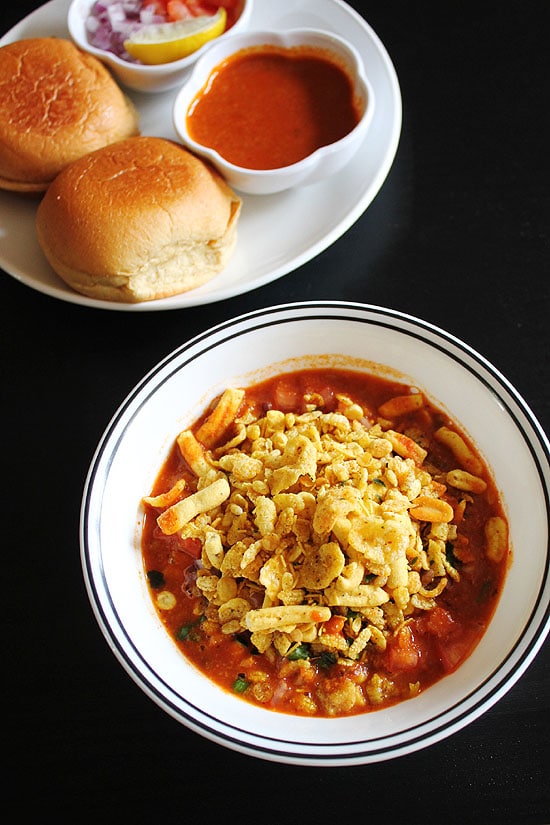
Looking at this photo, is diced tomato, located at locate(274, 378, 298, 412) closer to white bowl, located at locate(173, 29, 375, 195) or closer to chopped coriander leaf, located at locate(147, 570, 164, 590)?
chopped coriander leaf, located at locate(147, 570, 164, 590)

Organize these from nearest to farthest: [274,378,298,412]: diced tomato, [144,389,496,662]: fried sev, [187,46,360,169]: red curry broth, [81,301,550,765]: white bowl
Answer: [81,301,550,765]: white bowl
[144,389,496,662]: fried sev
[274,378,298,412]: diced tomato
[187,46,360,169]: red curry broth

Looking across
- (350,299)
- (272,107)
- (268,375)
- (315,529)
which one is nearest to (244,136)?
(272,107)

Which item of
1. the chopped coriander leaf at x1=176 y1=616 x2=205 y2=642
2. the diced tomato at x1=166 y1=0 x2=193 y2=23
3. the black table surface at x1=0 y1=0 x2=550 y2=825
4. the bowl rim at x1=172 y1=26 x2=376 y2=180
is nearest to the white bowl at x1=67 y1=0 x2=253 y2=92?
the bowl rim at x1=172 y1=26 x2=376 y2=180

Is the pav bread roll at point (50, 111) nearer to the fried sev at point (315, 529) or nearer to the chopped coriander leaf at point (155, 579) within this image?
the fried sev at point (315, 529)

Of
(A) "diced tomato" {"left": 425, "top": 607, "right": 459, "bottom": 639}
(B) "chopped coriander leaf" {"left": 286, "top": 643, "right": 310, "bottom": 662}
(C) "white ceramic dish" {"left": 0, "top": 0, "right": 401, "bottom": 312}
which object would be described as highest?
(C) "white ceramic dish" {"left": 0, "top": 0, "right": 401, "bottom": 312}

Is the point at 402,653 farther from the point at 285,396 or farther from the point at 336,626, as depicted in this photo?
the point at 285,396


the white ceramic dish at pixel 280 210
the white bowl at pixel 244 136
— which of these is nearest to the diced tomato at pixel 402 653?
the white ceramic dish at pixel 280 210

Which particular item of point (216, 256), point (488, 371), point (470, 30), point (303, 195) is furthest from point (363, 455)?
point (470, 30)
